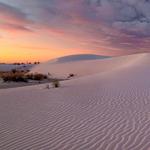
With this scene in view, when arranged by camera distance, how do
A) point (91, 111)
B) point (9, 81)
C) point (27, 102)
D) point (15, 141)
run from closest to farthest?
1. point (15, 141)
2. point (91, 111)
3. point (27, 102)
4. point (9, 81)

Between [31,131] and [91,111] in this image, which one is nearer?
[31,131]

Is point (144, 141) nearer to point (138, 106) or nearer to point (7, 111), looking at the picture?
point (138, 106)

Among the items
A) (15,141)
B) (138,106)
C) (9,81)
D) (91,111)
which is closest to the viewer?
(15,141)

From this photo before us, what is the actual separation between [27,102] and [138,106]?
436cm

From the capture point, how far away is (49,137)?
7008 millimetres

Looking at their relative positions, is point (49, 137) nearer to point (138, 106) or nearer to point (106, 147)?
point (106, 147)

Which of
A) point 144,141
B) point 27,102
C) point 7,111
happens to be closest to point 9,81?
point 27,102

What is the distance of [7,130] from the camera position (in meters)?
7.78

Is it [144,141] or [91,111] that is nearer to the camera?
[144,141]

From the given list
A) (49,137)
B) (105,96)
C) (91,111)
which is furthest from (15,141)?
(105,96)

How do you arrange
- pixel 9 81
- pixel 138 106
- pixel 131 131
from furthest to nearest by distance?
1. pixel 9 81
2. pixel 138 106
3. pixel 131 131

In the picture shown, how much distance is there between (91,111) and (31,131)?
278 centimetres

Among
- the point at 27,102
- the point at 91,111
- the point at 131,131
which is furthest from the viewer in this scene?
the point at 27,102

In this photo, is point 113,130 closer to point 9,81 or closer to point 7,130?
point 7,130
